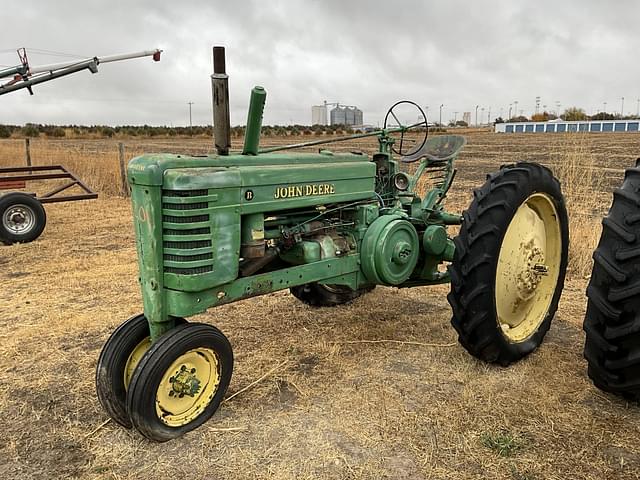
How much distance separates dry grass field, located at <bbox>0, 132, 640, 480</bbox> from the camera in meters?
Answer: 2.50

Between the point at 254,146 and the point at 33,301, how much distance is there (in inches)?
115

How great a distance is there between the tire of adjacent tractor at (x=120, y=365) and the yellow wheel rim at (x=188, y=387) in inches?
7.8

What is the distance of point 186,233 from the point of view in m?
2.61

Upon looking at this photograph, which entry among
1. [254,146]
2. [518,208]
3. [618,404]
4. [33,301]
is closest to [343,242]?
[254,146]

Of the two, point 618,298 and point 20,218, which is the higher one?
point 618,298

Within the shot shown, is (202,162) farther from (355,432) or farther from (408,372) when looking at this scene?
(408,372)

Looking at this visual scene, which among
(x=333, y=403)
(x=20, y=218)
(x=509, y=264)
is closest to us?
(x=333, y=403)

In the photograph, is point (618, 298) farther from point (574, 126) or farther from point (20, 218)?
point (574, 126)

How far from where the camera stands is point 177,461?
2.52m

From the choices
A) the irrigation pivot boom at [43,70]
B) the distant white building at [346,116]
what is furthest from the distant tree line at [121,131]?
the distant white building at [346,116]

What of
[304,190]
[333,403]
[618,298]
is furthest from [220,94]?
[618,298]

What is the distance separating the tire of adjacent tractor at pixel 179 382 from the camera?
254cm

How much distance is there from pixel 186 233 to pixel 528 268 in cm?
217

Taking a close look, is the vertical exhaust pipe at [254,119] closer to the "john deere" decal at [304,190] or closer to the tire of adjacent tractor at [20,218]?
the "john deere" decal at [304,190]
